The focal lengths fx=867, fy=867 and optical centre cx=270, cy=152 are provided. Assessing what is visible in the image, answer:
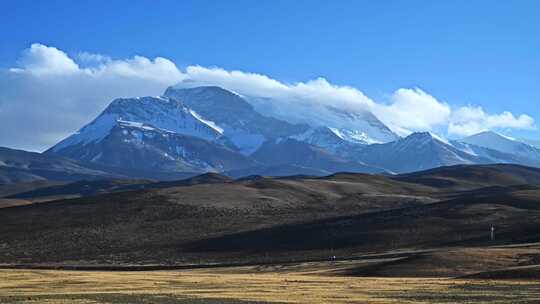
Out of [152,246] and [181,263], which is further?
[152,246]

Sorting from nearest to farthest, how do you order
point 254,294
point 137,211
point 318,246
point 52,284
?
1. point 254,294
2. point 52,284
3. point 318,246
4. point 137,211

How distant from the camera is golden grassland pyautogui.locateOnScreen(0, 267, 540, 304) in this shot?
50594mm

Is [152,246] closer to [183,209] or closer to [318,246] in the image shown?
[318,246]

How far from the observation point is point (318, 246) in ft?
421

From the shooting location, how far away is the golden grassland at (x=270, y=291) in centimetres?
5059

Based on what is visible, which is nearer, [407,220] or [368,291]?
[368,291]

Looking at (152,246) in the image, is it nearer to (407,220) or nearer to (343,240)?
(343,240)

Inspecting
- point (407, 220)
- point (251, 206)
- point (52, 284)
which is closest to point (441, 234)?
point (407, 220)

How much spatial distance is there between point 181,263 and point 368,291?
61390 mm

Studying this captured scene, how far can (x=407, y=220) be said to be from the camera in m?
144

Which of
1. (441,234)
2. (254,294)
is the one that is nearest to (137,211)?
(441,234)

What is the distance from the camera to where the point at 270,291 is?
59156 millimetres

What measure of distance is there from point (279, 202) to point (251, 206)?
10.7 m

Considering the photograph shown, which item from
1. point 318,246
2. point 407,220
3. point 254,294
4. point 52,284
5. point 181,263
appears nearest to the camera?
point 254,294
